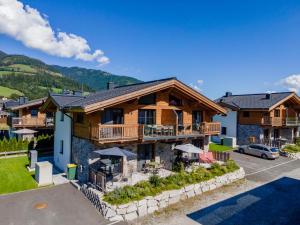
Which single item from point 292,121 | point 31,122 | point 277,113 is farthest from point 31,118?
point 292,121

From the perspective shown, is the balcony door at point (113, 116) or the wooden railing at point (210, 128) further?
the wooden railing at point (210, 128)

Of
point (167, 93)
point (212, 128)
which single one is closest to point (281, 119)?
point (212, 128)

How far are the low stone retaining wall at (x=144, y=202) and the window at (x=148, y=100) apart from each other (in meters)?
7.09

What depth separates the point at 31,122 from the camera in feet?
98.9

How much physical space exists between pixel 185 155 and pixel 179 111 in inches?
165

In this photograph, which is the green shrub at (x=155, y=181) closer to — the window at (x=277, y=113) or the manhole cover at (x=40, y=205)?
the manhole cover at (x=40, y=205)

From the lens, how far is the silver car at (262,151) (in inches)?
1064

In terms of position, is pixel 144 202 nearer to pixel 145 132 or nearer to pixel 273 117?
pixel 145 132

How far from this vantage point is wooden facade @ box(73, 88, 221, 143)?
16078 millimetres

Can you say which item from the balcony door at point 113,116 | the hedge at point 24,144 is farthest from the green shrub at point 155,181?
the hedge at point 24,144

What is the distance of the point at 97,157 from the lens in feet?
55.2

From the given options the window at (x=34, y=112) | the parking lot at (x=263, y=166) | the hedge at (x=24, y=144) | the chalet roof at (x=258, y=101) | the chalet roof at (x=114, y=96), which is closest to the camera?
the chalet roof at (x=114, y=96)

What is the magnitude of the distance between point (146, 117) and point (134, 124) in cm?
258

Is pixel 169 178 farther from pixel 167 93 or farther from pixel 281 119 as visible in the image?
pixel 281 119
